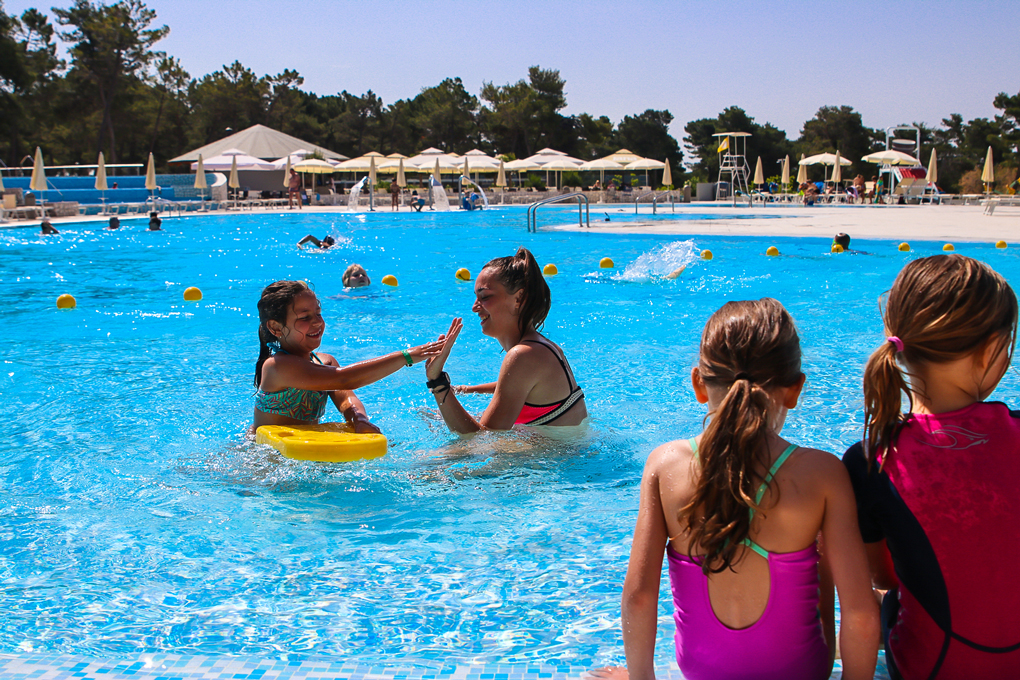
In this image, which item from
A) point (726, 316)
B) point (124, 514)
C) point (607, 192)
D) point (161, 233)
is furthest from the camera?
point (607, 192)

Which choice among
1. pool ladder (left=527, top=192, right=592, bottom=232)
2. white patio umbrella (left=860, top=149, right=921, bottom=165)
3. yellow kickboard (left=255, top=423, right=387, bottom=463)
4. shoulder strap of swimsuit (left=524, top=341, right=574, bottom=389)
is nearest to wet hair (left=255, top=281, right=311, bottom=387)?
yellow kickboard (left=255, top=423, right=387, bottom=463)

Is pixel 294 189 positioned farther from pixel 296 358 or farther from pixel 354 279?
pixel 296 358

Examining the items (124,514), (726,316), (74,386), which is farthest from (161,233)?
(726,316)

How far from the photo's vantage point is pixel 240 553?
124 inches

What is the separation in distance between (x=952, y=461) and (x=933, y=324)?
27 centimetres

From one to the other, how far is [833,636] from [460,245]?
1609 centimetres

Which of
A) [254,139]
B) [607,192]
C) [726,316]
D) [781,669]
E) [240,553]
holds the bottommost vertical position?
[240,553]

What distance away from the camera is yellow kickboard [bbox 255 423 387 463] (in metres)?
3.31

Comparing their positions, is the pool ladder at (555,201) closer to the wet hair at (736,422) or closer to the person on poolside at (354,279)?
the person on poolside at (354,279)

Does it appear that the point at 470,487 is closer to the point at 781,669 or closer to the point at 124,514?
the point at 124,514

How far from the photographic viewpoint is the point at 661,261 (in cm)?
1311

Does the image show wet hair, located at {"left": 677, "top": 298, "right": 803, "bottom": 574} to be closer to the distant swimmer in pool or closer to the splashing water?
the distant swimmer in pool

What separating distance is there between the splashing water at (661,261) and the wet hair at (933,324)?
33.8 ft

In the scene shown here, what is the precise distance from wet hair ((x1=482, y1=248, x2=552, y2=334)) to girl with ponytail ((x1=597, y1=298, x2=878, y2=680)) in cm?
182
